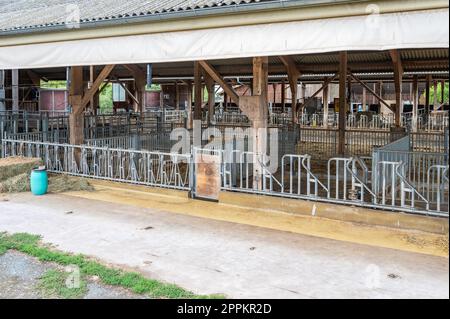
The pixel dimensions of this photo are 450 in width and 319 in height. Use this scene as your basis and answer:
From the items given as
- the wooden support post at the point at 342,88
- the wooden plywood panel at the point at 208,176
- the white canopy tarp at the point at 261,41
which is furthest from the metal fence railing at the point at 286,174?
the wooden support post at the point at 342,88

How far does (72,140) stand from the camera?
11734 mm

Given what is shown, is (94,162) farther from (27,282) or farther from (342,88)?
(342,88)

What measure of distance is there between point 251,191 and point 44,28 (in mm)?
5242

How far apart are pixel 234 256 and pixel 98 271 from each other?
1652 mm

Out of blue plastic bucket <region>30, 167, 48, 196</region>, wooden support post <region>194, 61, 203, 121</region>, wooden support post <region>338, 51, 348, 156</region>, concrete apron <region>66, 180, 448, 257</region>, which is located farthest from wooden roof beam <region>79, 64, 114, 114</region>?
wooden support post <region>338, 51, 348, 156</region>

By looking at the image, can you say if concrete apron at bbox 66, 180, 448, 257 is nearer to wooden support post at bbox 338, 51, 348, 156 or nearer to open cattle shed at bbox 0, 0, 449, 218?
open cattle shed at bbox 0, 0, 449, 218

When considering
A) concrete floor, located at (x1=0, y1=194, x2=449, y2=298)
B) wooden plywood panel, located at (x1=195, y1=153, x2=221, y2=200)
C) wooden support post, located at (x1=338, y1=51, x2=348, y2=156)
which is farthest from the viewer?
wooden support post, located at (x1=338, y1=51, x2=348, y2=156)

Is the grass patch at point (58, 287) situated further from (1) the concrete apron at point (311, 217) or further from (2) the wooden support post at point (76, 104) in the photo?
(2) the wooden support post at point (76, 104)

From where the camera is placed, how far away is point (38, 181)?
10023 millimetres

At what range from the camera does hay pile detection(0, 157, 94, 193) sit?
10.4m

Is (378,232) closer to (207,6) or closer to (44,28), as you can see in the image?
(207,6)

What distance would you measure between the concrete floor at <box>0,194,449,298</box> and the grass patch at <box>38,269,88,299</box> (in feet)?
2.20
